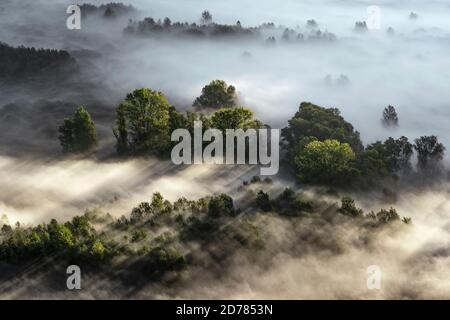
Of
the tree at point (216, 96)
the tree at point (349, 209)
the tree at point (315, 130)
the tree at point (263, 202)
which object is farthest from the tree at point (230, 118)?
the tree at point (349, 209)

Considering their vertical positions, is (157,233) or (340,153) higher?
(340,153)

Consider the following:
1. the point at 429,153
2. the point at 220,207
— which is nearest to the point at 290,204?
the point at 220,207

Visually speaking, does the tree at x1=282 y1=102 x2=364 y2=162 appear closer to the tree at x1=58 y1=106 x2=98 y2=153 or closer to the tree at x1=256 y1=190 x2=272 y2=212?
the tree at x1=256 y1=190 x2=272 y2=212

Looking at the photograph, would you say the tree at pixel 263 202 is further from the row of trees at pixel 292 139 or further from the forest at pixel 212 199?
the row of trees at pixel 292 139

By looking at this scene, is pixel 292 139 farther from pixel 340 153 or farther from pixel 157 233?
pixel 157 233
